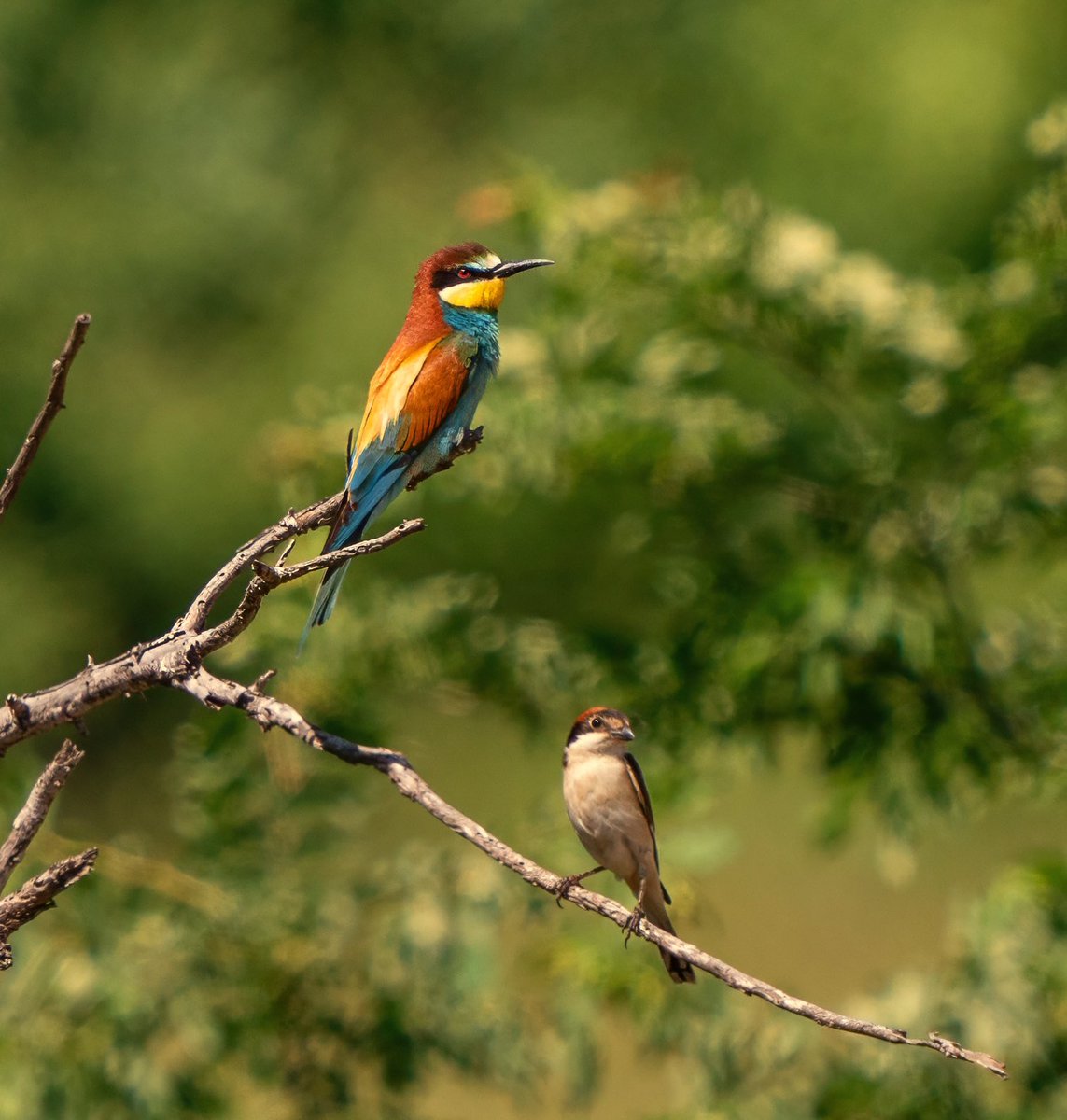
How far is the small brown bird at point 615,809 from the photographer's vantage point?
278 cm

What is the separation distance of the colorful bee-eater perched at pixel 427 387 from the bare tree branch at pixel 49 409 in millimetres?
916

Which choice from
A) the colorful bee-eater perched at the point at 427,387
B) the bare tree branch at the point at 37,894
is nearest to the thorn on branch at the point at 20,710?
the bare tree branch at the point at 37,894

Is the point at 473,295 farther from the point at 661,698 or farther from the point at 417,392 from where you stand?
the point at 661,698

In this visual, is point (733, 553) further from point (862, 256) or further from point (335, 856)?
point (335, 856)

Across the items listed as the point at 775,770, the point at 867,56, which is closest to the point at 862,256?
the point at 775,770

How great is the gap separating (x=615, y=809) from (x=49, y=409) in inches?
64.3

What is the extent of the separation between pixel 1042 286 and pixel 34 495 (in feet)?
30.5

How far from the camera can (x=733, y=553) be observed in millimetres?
3854

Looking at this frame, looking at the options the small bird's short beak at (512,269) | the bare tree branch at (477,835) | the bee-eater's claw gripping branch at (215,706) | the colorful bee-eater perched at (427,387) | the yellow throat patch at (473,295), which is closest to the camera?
the bare tree branch at (477,835)

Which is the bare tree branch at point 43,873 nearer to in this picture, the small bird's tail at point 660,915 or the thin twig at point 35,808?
the thin twig at point 35,808

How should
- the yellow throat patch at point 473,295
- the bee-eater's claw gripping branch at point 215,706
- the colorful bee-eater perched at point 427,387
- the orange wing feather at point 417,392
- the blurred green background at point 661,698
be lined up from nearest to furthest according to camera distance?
the bee-eater's claw gripping branch at point 215,706
the colorful bee-eater perched at point 427,387
the orange wing feather at point 417,392
the yellow throat patch at point 473,295
the blurred green background at point 661,698

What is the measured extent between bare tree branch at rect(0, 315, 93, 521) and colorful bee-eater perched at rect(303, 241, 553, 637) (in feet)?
3.01

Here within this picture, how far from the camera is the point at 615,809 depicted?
279 centimetres

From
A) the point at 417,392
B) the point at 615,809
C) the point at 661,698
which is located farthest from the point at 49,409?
the point at 661,698
